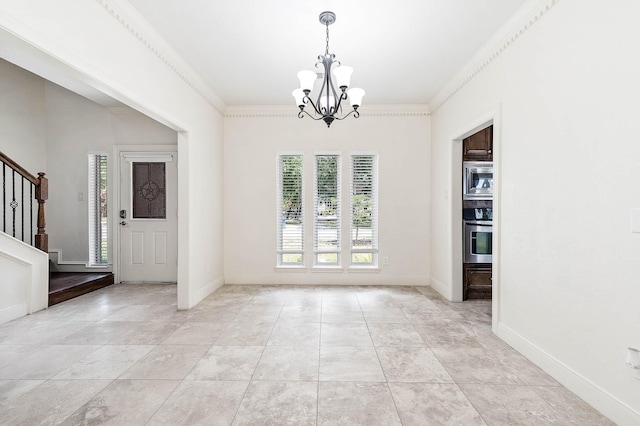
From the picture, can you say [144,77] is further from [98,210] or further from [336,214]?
[98,210]

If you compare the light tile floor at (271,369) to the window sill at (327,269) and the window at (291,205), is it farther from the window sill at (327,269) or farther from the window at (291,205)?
the window at (291,205)

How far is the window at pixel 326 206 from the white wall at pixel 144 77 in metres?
1.55

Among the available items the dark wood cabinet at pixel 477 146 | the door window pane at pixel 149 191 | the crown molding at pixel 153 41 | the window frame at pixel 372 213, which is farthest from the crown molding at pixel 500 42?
the door window pane at pixel 149 191

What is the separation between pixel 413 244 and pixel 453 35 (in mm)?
3018

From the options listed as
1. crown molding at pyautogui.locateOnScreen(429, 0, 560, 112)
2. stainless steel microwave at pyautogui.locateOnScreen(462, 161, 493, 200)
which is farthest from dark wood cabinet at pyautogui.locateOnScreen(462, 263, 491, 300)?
crown molding at pyautogui.locateOnScreen(429, 0, 560, 112)

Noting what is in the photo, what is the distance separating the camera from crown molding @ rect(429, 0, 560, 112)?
2414 millimetres

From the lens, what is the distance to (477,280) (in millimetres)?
4234

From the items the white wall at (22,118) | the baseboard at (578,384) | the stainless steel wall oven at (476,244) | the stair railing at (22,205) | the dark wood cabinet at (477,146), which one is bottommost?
the baseboard at (578,384)

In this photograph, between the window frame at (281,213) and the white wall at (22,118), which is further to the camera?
the window frame at (281,213)

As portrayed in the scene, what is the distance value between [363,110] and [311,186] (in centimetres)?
147

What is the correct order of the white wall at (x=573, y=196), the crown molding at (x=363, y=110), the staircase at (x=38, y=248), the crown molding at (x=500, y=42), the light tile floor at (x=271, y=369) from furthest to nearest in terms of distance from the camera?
the crown molding at (x=363, y=110) → the staircase at (x=38, y=248) → the crown molding at (x=500, y=42) → the light tile floor at (x=271, y=369) → the white wall at (x=573, y=196)

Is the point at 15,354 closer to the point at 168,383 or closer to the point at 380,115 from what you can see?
the point at 168,383

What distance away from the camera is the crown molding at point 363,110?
488 cm

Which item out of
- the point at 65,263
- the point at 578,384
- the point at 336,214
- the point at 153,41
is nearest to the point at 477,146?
the point at 336,214
